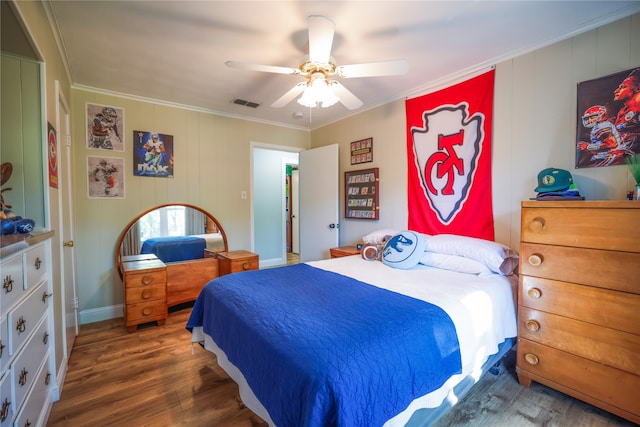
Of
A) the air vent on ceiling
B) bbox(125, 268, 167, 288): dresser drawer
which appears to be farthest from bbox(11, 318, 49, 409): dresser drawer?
the air vent on ceiling

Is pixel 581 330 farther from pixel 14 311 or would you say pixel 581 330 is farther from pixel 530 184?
pixel 14 311

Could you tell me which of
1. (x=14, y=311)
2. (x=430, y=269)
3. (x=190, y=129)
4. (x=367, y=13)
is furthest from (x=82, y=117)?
(x=430, y=269)

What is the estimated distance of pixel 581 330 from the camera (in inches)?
63.2

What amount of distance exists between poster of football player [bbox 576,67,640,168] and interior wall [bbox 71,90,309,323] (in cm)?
328

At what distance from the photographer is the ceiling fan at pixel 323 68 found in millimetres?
1537

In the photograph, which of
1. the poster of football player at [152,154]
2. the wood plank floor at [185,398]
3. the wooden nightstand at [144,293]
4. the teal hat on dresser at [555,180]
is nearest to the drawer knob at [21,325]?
the wood plank floor at [185,398]

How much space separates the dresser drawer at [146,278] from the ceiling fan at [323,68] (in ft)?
6.87

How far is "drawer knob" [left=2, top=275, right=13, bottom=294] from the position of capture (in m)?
0.99

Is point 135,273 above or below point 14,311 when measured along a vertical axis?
below

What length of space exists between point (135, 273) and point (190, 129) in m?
1.78

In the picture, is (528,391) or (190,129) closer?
(528,391)

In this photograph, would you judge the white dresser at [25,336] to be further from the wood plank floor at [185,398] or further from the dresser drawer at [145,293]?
the dresser drawer at [145,293]

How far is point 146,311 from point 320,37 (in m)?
2.82

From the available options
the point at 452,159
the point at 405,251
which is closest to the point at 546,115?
the point at 452,159
